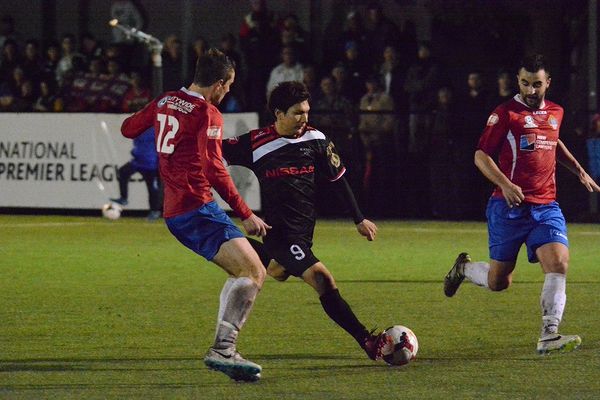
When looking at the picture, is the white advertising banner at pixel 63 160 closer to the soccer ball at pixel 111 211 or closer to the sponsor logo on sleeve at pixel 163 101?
the soccer ball at pixel 111 211

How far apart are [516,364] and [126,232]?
10.9 m

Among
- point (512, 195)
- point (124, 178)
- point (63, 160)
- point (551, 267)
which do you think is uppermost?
point (512, 195)

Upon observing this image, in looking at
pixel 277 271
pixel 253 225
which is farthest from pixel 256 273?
pixel 277 271

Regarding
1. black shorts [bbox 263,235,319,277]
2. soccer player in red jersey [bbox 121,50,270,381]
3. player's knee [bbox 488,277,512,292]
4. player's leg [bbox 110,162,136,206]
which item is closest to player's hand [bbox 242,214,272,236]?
soccer player in red jersey [bbox 121,50,270,381]

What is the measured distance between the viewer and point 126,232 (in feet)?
62.0

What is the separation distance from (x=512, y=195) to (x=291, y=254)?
144cm

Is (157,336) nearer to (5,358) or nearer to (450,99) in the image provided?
(5,358)

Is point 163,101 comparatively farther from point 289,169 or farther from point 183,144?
point 289,169

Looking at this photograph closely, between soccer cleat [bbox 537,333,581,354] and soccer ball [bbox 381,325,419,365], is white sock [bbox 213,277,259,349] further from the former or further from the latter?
soccer cleat [bbox 537,333,581,354]

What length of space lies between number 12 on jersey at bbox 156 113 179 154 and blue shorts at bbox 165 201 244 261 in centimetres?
→ 38

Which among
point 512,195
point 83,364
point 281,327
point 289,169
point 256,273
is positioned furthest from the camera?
point 281,327

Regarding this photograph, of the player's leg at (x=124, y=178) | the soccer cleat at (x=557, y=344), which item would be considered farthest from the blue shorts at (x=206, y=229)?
the player's leg at (x=124, y=178)

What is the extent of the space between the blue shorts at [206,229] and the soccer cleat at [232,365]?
1.82ft

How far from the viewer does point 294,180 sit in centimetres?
904
